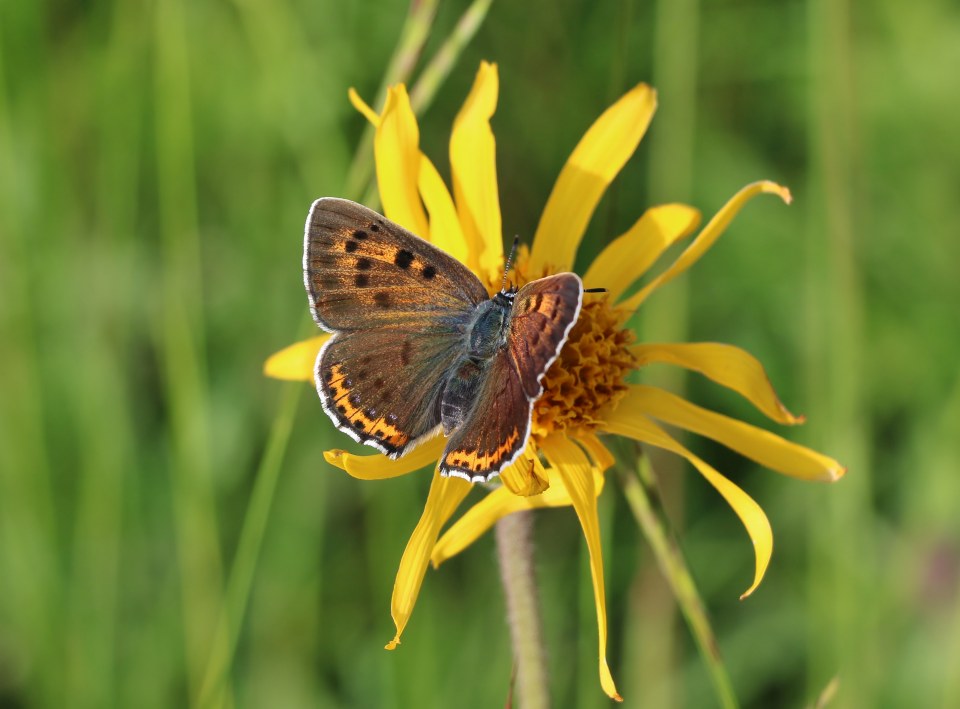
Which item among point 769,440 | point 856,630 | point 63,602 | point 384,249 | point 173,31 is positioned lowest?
point 63,602

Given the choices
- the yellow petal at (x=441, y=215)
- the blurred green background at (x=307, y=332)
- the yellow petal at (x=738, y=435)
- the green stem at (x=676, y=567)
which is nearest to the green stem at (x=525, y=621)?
the green stem at (x=676, y=567)

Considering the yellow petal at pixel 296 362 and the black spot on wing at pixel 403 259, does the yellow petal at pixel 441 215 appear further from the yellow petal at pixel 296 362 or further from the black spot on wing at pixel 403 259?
the yellow petal at pixel 296 362

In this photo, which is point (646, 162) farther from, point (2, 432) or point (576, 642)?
point (2, 432)

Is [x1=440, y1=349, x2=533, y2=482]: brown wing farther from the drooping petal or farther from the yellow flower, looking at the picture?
the drooping petal

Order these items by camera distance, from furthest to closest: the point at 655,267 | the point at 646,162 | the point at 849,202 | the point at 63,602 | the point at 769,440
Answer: the point at 646,162 → the point at 655,267 → the point at 63,602 → the point at 849,202 → the point at 769,440

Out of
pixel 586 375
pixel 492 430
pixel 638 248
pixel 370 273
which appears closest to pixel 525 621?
pixel 492 430

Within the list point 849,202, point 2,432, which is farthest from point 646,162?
point 2,432
